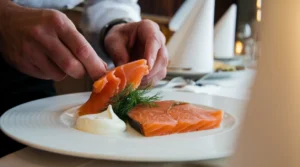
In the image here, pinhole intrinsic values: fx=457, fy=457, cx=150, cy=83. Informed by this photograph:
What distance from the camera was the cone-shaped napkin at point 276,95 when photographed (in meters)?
0.27

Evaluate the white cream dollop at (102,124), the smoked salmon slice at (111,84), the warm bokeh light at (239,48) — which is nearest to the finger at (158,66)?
the smoked salmon slice at (111,84)

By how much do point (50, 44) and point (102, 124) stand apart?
0.17 meters

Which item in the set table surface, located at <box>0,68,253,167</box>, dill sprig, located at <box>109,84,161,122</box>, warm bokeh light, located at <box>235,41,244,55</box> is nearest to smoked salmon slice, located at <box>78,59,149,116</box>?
dill sprig, located at <box>109,84,161,122</box>

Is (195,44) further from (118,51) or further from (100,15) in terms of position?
(118,51)

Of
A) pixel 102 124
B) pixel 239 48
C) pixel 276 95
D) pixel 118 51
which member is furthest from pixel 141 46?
pixel 239 48

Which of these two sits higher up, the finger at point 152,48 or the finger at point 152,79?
the finger at point 152,48

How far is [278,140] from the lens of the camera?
0.91ft

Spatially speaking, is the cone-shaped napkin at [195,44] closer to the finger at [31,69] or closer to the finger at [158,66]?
the finger at [158,66]

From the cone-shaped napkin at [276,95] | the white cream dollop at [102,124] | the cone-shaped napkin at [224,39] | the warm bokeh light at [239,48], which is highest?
the cone-shaped napkin at [276,95]

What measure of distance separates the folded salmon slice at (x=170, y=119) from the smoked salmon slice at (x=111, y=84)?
5cm

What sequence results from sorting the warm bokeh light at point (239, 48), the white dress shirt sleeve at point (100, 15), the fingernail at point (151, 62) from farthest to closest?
the warm bokeh light at point (239, 48), the white dress shirt sleeve at point (100, 15), the fingernail at point (151, 62)

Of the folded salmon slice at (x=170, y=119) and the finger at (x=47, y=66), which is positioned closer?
the folded salmon slice at (x=170, y=119)

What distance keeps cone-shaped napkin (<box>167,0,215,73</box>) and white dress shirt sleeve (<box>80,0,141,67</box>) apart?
0.51ft

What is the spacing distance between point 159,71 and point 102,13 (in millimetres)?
396
